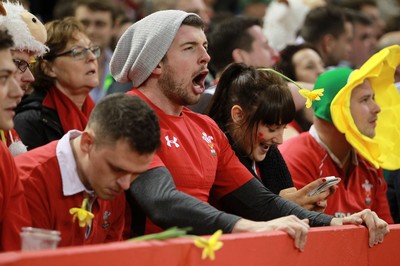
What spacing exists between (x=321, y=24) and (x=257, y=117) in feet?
13.7

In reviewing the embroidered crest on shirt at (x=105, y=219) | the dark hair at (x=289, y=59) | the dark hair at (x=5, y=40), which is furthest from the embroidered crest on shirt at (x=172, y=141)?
the dark hair at (x=289, y=59)

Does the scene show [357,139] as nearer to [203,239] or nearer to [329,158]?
[329,158]

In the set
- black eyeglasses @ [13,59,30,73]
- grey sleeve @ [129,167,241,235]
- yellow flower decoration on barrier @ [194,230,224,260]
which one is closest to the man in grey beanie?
grey sleeve @ [129,167,241,235]

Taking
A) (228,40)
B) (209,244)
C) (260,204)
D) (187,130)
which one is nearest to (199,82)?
(187,130)

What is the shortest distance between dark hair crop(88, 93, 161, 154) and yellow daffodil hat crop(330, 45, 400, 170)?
2.50 meters

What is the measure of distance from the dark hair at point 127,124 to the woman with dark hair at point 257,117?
138 centimetres

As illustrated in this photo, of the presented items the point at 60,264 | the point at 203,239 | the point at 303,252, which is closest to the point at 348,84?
the point at 303,252

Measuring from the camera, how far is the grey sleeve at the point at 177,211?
425 cm

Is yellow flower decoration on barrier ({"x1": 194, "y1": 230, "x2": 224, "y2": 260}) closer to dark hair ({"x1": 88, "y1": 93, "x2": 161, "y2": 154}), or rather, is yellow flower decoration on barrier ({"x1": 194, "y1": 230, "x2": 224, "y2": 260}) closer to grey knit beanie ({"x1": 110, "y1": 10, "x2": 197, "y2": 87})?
dark hair ({"x1": 88, "y1": 93, "x2": 161, "y2": 154})

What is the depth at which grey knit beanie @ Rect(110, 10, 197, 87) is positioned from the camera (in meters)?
4.90

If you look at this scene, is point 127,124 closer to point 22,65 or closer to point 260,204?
point 22,65

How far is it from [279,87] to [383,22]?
6.98 m

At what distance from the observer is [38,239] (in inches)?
138

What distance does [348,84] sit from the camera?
247 inches
